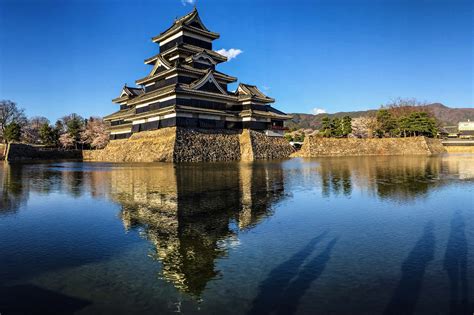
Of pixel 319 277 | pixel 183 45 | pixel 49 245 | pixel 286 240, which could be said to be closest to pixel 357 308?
pixel 319 277

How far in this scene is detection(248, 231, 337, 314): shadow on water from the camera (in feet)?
12.4

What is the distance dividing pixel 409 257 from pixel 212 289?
3639mm

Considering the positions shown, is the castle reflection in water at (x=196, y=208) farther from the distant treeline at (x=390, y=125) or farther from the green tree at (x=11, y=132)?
the green tree at (x=11, y=132)

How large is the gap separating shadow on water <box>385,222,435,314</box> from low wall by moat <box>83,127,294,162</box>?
2892 centimetres

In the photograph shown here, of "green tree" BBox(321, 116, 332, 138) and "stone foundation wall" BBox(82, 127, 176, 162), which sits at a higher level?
"green tree" BBox(321, 116, 332, 138)

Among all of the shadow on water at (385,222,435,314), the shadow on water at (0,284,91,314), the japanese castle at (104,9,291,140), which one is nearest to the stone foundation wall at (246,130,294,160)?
the japanese castle at (104,9,291,140)

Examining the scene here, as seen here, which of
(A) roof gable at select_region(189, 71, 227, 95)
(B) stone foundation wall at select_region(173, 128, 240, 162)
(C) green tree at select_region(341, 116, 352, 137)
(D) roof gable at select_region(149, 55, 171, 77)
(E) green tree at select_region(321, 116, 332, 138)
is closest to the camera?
(B) stone foundation wall at select_region(173, 128, 240, 162)

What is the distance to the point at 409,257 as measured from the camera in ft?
18.1

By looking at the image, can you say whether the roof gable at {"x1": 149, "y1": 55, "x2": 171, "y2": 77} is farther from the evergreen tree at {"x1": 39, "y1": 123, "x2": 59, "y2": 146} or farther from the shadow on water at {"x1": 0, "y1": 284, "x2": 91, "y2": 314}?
the shadow on water at {"x1": 0, "y1": 284, "x2": 91, "y2": 314}

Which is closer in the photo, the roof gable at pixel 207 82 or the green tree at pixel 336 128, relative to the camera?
the roof gable at pixel 207 82

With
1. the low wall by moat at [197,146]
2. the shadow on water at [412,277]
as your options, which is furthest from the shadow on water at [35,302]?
the low wall by moat at [197,146]

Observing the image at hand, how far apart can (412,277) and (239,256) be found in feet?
9.08

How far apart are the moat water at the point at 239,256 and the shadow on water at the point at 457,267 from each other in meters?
0.02

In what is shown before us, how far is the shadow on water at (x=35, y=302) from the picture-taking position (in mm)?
3805
